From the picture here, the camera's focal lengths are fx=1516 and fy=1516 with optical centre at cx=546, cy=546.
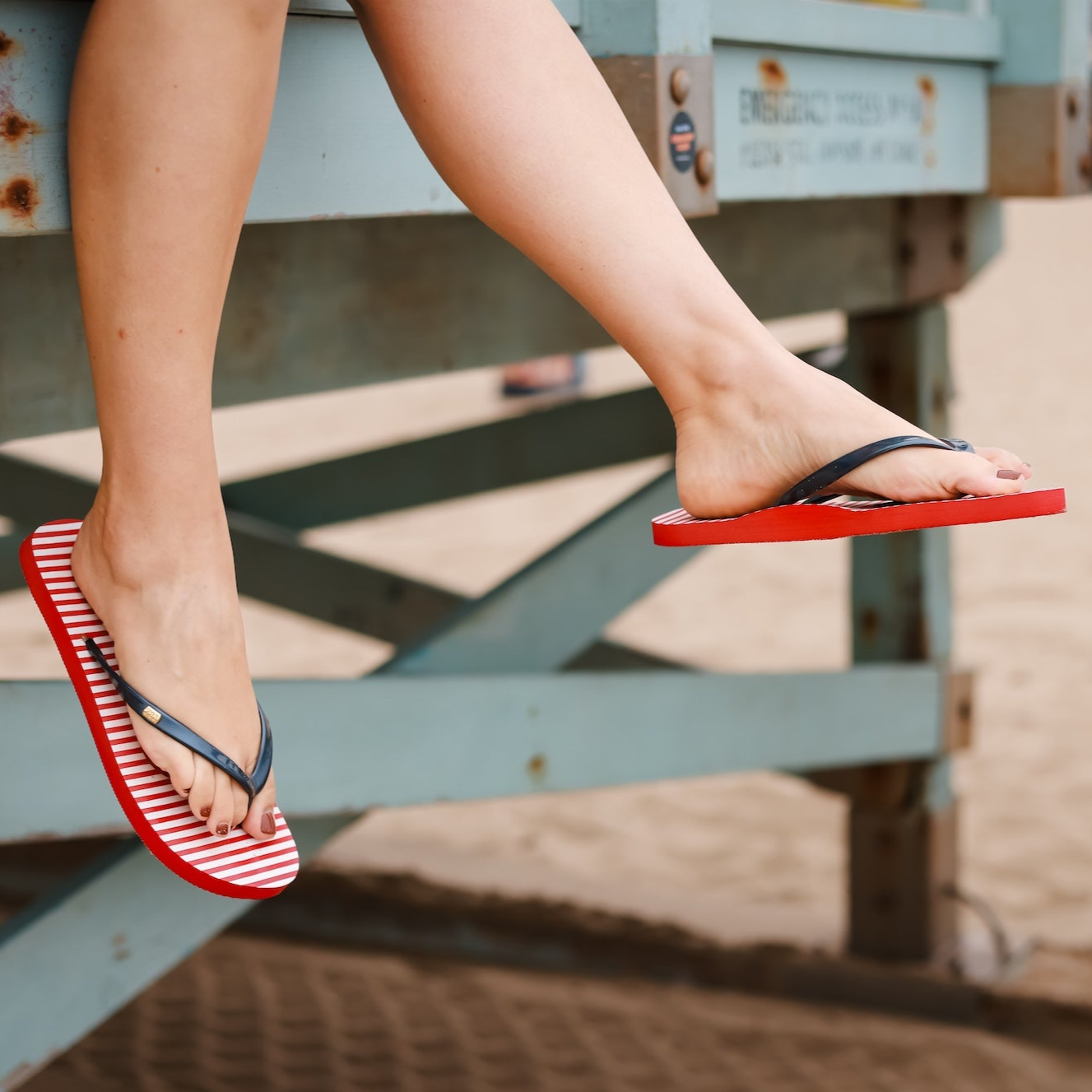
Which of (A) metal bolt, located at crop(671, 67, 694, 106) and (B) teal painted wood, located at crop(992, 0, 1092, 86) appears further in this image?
(B) teal painted wood, located at crop(992, 0, 1092, 86)

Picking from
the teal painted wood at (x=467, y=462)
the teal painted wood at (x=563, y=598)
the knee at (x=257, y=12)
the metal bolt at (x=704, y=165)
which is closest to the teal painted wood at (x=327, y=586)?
the teal painted wood at (x=467, y=462)

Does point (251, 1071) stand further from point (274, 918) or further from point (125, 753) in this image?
point (125, 753)

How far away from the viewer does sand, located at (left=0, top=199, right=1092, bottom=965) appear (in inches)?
138

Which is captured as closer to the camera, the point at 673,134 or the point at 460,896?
the point at 673,134

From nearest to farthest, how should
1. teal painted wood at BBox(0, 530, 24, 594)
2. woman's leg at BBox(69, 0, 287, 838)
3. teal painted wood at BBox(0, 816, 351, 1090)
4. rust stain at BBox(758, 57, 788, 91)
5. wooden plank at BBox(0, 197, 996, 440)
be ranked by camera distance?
1. woman's leg at BBox(69, 0, 287, 838)
2. wooden plank at BBox(0, 197, 996, 440)
3. teal painted wood at BBox(0, 816, 351, 1090)
4. rust stain at BBox(758, 57, 788, 91)
5. teal painted wood at BBox(0, 530, 24, 594)

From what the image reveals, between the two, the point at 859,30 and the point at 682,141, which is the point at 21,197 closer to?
the point at 682,141

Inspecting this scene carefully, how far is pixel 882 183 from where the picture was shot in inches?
77.7

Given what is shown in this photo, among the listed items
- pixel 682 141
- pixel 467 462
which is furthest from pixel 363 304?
pixel 467 462

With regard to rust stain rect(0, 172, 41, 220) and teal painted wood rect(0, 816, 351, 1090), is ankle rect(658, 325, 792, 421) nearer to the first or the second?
rust stain rect(0, 172, 41, 220)

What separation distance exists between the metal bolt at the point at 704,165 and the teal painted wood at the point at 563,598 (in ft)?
2.69

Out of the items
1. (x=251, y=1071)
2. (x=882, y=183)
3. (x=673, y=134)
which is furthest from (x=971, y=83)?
(x=251, y=1071)

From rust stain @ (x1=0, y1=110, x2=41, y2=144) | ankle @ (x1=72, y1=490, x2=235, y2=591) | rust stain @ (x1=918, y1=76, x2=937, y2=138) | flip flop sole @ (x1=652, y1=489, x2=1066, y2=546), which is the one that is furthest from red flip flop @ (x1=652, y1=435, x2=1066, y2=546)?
rust stain @ (x1=918, y1=76, x2=937, y2=138)

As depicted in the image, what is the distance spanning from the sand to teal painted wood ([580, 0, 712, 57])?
0.89m

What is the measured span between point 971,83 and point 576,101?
4.03ft
